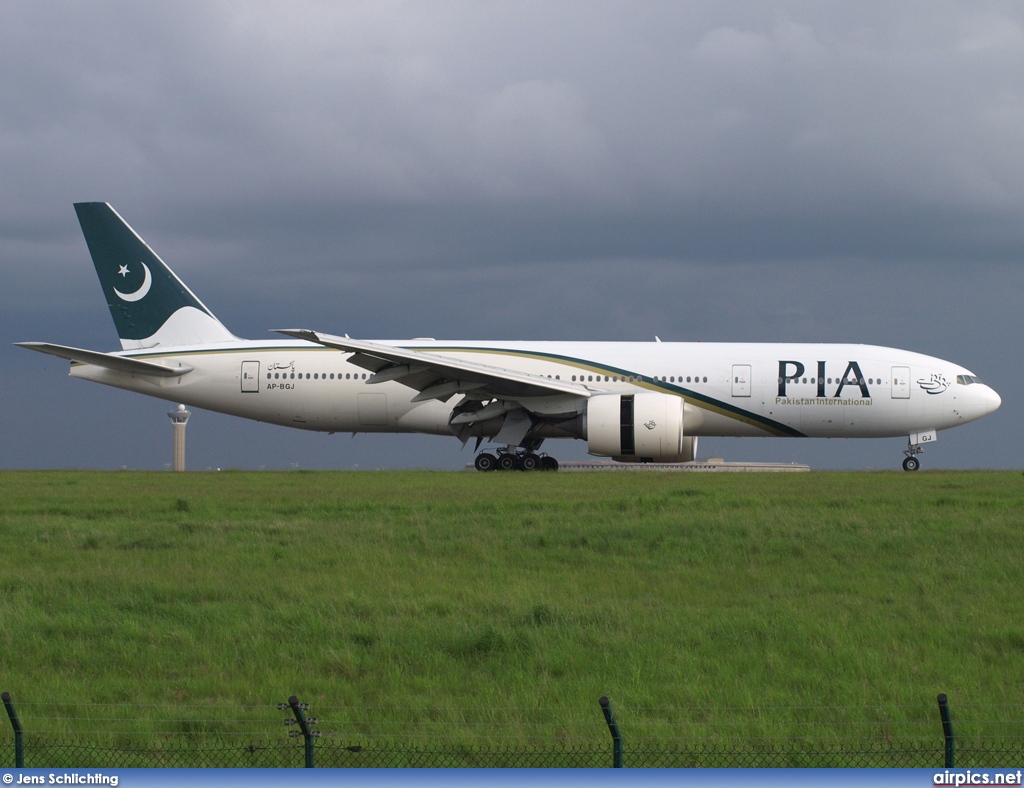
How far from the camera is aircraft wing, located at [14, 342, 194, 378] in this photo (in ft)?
93.5

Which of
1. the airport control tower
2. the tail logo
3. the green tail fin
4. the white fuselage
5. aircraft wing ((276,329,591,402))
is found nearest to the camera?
aircraft wing ((276,329,591,402))

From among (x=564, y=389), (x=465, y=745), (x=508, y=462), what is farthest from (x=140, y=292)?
(x=465, y=745)

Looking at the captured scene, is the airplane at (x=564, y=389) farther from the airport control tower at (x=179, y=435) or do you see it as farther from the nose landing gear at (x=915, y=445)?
the airport control tower at (x=179, y=435)

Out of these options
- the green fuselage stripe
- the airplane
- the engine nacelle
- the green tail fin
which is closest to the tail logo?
the green tail fin

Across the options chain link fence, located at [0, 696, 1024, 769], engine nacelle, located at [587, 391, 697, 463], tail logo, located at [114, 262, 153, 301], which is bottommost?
chain link fence, located at [0, 696, 1024, 769]

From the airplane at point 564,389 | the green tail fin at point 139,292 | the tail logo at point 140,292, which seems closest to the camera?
the airplane at point 564,389

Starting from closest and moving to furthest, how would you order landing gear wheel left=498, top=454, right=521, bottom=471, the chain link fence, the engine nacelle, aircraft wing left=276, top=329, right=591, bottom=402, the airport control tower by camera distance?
the chain link fence < the engine nacelle < aircraft wing left=276, top=329, right=591, bottom=402 < landing gear wheel left=498, top=454, right=521, bottom=471 < the airport control tower

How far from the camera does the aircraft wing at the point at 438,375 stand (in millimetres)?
25812

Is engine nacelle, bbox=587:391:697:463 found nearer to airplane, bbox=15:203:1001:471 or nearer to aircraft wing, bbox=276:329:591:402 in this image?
airplane, bbox=15:203:1001:471

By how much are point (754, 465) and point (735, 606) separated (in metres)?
22.5

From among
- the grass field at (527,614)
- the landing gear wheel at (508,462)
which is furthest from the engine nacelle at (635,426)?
the grass field at (527,614)

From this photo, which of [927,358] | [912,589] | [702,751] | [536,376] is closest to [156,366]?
[536,376]

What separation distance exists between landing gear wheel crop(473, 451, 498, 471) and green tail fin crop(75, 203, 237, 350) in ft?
27.5

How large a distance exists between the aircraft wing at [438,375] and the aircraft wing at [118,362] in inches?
226
